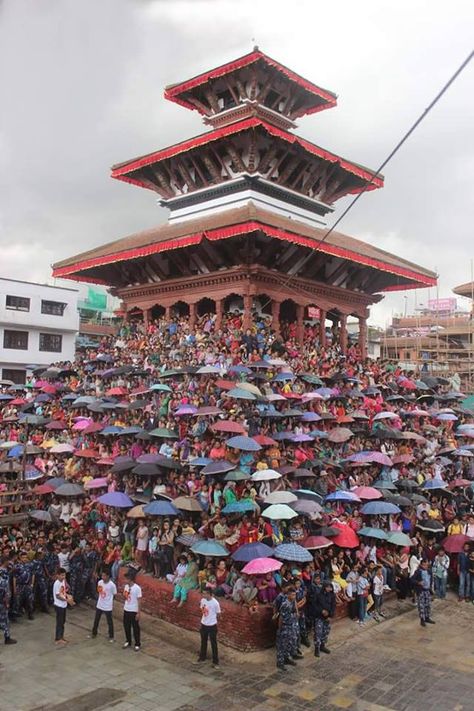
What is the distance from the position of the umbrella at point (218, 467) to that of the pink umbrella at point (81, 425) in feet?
18.6

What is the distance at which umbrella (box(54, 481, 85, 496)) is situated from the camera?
14299 millimetres

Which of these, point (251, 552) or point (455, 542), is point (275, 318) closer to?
point (455, 542)

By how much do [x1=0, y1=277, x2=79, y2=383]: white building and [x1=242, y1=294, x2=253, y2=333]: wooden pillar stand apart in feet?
71.1

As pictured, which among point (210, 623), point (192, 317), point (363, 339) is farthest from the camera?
point (363, 339)

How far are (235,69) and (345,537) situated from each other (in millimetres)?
17787

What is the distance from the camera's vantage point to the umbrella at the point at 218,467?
41.7 feet

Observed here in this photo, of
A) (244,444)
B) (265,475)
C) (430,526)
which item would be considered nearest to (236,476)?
(265,475)

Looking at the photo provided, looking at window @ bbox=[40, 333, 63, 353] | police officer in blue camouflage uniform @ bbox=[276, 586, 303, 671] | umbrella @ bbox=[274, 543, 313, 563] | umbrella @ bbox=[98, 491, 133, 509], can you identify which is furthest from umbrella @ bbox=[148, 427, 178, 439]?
window @ bbox=[40, 333, 63, 353]

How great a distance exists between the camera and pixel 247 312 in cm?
2005

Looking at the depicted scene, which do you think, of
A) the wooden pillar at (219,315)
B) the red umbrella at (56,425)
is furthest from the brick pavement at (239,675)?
the wooden pillar at (219,315)

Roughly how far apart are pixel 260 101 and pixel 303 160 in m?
2.95

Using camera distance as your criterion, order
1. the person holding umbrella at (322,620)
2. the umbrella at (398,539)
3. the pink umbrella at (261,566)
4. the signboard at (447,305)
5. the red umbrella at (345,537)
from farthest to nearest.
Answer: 1. the signboard at (447,305)
2. the umbrella at (398,539)
3. the red umbrella at (345,537)
4. the person holding umbrella at (322,620)
5. the pink umbrella at (261,566)

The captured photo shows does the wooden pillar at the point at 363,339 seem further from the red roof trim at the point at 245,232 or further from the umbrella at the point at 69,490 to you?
the umbrella at the point at 69,490

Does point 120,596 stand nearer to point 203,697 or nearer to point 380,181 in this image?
point 203,697
